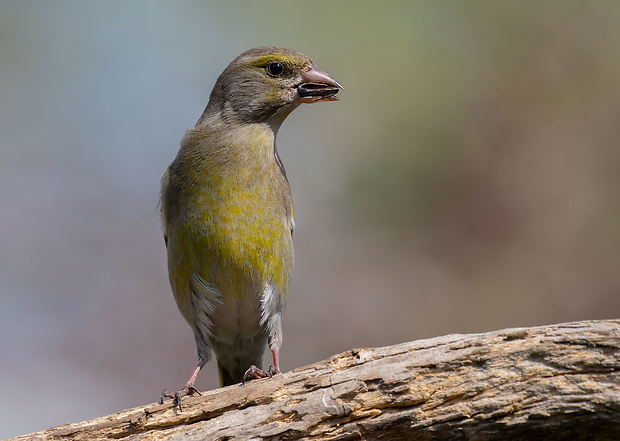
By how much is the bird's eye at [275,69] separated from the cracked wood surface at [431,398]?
252cm

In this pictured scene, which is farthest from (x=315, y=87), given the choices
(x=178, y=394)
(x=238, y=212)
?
(x=178, y=394)

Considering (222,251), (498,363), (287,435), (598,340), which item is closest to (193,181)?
(222,251)

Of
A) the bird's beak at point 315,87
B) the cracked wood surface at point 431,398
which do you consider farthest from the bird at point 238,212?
the cracked wood surface at point 431,398

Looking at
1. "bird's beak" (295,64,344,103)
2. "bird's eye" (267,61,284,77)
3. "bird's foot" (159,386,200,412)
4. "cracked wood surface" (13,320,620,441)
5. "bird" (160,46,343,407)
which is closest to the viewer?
"cracked wood surface" (13,320,620,441)

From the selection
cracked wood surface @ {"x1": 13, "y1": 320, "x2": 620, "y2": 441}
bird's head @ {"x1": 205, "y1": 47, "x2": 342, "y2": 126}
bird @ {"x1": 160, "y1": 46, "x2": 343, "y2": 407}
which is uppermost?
bird's head @ {"x1": 205, "y1": 47, "x2": 342, "y2": 126}

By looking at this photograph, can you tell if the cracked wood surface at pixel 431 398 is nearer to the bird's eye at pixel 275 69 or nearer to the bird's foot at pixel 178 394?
the bird's foot at pixel 178 394

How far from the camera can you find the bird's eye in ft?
17.3

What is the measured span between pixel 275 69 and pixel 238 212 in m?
1.26

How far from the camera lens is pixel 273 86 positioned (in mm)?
5215

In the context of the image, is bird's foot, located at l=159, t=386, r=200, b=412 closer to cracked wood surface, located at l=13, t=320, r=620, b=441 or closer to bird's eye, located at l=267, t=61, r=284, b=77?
cracked wood surface, located at l=13, t=320, r=620, b=441

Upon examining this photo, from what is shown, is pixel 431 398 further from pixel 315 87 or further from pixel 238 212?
pixel 315 87

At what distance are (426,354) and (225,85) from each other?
9.67 feet

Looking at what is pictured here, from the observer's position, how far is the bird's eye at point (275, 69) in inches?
207

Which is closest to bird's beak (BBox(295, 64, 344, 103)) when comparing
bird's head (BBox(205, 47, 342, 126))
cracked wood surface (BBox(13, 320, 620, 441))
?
bird's head (BBox(205, 47, 342, 126))
